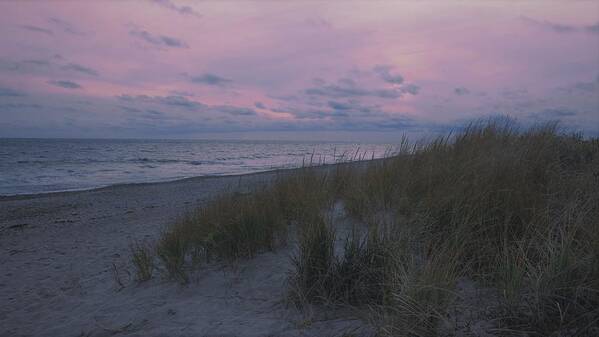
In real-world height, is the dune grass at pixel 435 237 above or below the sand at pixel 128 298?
above

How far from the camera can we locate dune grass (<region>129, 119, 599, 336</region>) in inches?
95.7

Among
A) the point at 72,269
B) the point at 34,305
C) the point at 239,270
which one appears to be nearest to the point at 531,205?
the point at 239,270

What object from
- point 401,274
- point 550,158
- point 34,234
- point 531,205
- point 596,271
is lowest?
point 34,234

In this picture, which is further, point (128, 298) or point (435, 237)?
point (128, 298)

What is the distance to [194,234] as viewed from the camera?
443cm

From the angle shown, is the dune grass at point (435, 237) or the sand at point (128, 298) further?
the sand at point (128, 298)

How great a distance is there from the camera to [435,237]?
3.46m

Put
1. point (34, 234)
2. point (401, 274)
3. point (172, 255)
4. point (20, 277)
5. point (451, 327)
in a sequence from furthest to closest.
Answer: point (34, 234)
point (20, 277)
point (172, 255)
point (401, 274)
point (451, 327)

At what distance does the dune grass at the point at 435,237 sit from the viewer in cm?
243

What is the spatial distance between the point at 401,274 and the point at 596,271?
4.13 ft

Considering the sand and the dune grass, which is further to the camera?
the sand

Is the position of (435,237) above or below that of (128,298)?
above

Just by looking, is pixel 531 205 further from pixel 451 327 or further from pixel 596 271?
pixel 451 327

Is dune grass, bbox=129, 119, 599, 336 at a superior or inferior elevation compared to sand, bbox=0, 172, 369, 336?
superior
